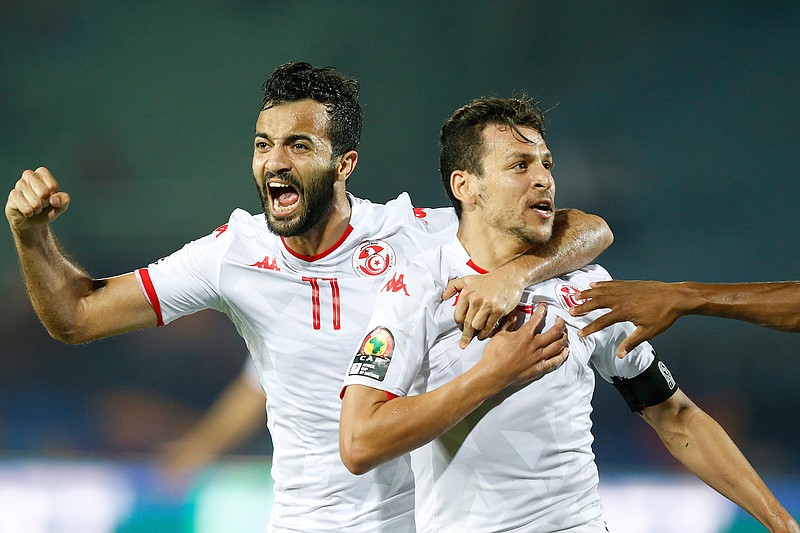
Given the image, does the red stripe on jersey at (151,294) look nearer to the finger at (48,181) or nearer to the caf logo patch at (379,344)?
the finger at (48,181)

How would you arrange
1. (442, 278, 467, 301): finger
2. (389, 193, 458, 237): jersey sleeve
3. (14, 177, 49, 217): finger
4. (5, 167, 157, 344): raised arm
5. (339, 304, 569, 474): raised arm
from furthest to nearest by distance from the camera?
(389, 193, 458, 237): jersey sleeve, (5, 167, 157, 344): raised arm, (14, 177, 49, 217): finger, (442, 278, 467, 301): finger, (339, 304, 569, 474): raised arm

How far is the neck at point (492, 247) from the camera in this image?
7.68 ft

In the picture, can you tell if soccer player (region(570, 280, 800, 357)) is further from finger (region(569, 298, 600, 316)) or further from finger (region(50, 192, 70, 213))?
finger (region(50, 192, 70, 213))

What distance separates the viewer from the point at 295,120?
2.81 metres

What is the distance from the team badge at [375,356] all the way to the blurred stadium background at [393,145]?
3854mm

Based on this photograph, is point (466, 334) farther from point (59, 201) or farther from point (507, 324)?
point (59, 201)

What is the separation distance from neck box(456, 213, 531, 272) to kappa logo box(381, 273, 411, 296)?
0.24 m

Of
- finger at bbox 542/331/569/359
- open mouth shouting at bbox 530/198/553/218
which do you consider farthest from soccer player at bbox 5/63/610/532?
finger at bbox 542/331/569/359

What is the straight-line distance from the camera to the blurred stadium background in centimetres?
618

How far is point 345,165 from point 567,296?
98cm

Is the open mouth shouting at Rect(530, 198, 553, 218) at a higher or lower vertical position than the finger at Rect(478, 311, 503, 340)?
higher

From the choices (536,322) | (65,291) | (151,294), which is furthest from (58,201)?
(536,322)

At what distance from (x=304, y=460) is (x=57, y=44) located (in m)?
5.92

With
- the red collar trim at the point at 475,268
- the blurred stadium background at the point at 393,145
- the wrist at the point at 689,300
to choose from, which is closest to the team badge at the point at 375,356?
the red collar trim at the point at 475,268
